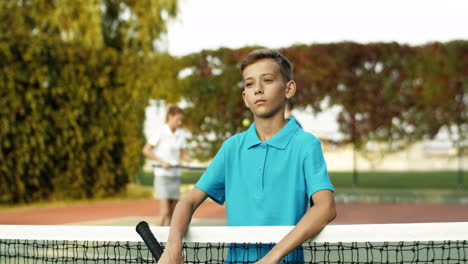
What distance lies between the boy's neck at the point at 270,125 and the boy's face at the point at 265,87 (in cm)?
4

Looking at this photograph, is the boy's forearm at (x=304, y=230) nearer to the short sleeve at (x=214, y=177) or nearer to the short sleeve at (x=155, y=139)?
the short sleeve at (x=214, y=177)

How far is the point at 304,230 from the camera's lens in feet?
6.55

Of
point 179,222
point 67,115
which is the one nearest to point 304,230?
point 179,222

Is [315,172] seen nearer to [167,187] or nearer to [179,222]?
[179,222]

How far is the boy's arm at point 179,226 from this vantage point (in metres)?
2.13

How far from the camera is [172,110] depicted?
8.28 m

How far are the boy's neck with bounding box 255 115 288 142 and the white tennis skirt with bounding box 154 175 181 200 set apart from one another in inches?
227

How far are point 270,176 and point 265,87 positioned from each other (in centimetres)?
33

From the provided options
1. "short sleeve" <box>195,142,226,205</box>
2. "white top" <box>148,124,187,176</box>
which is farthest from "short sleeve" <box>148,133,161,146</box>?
"short sleeve" <box>195,142,226,205</box>

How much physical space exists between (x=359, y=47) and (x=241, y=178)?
50.6ft

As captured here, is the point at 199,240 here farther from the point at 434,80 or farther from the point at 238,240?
the point at 434,80

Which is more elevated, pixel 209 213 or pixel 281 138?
pixel 209 213

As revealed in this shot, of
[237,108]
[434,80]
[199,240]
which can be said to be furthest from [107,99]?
[199,240]

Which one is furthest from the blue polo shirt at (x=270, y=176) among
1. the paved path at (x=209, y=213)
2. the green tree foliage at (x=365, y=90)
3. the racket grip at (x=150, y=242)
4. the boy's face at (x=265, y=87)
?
the green tree foliage at (x=365, y=90)
